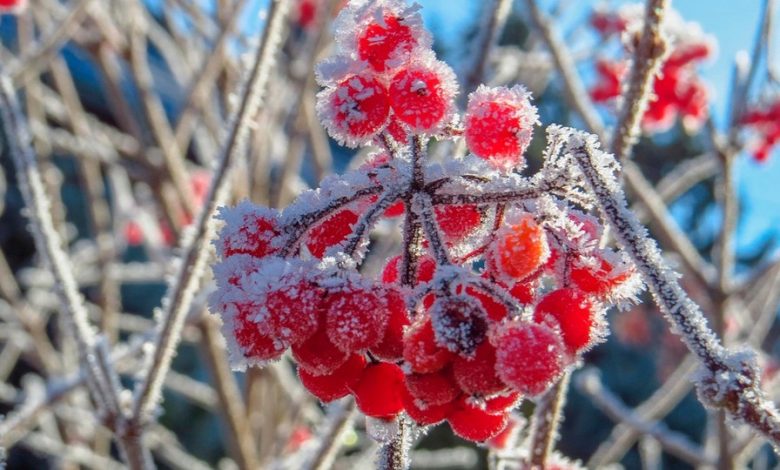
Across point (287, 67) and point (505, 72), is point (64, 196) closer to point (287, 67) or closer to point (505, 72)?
point (287, 67)

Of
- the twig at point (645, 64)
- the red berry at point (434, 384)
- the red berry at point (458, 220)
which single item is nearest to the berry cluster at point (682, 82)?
the twig at point (645, 64)

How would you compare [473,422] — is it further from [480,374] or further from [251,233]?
[251,233]

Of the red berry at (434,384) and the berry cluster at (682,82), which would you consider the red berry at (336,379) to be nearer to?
the red berry at (434,384)

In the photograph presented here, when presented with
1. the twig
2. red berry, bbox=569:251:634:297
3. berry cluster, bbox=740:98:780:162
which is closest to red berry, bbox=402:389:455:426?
red berry, bbox=569:251:634:297

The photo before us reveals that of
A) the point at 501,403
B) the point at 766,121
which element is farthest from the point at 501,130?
the point at 766,121

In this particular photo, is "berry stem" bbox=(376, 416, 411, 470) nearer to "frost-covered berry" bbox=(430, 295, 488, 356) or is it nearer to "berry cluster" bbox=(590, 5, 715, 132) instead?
"frost-covered berry" bbox=(430, 295, 488, 356)

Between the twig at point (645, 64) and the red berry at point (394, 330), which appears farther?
the twig at point (645, 64)

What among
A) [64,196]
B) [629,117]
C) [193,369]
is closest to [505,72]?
[629,117]
